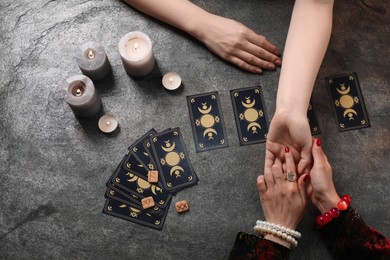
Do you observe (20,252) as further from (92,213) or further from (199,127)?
(199,127)

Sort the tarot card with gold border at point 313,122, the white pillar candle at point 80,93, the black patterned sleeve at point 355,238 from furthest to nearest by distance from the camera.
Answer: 1. the tarot card with gold border at point 313,122
2. the white pillar candle at point 80,93
3. the black patterned sleeve at point 355,238

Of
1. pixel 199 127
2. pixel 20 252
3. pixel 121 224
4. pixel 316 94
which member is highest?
pixel 316 94

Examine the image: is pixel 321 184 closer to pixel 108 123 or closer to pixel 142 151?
pixel 142 151

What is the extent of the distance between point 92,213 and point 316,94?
888mm

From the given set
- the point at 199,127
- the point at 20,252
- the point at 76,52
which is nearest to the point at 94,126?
the point at 76,52

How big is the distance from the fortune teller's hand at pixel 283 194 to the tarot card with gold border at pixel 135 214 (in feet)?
1.12

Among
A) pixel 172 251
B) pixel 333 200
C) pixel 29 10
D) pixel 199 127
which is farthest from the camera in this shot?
pixel 29 10

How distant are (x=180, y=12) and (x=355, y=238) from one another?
0.94 meters

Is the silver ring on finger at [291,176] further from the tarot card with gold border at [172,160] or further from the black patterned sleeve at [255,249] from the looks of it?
the tarot card with gold border at [172,160]

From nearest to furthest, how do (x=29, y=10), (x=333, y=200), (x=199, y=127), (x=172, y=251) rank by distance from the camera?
(x=333, y=200) → (x=172, y=251) → (x=199, y=127) → (x=29, y=10)

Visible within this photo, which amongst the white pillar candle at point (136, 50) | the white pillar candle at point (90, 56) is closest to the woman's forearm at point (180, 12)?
the white pillar candle at point (136, 50)

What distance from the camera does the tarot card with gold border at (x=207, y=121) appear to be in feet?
5.13

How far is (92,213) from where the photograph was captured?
1.50 m

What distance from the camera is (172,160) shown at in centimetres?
154
